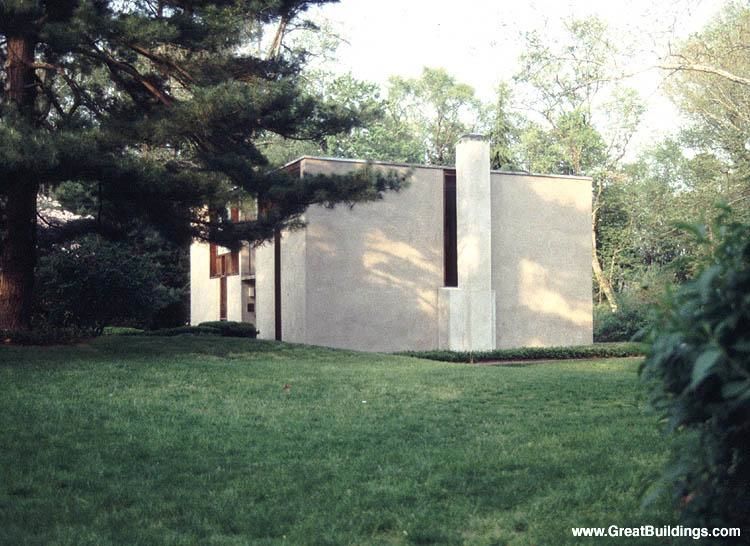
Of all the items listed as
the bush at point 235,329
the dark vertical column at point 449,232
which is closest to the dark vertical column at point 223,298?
the bush at point 235,329

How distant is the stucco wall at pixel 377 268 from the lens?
21156mm

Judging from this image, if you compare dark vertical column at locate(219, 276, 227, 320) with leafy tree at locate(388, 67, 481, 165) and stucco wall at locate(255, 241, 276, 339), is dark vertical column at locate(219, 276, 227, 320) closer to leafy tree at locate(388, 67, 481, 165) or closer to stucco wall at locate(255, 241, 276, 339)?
stucco wall at locate(255, 241, 276, 339)

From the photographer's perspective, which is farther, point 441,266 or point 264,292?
point 264,292

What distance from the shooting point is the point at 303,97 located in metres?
15.3

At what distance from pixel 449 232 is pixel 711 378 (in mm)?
20521

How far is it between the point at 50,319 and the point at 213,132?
8.99m

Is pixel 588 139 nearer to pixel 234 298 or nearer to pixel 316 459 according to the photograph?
pixel 234 298

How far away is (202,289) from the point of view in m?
30.7

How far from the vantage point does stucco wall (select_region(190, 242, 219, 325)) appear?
2980 cm

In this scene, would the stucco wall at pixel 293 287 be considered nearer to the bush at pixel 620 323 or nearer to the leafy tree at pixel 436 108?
the bush at pixel 620 323

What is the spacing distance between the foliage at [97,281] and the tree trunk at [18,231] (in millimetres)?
3032

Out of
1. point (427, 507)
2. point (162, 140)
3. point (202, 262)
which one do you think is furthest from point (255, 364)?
point (202, 262)

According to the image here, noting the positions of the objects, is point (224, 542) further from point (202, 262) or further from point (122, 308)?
point (202, 262)

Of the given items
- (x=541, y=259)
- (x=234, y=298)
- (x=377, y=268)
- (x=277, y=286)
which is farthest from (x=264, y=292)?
(x=541, y=259)
